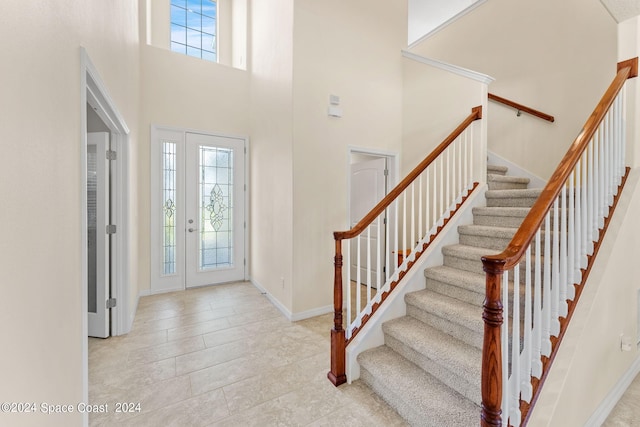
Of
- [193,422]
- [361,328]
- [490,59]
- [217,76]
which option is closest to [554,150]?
[490,59]

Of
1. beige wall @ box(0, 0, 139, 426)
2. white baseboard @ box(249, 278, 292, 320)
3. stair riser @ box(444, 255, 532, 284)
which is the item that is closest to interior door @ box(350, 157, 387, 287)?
white baseboard @ box(249, 278, 292, 320)

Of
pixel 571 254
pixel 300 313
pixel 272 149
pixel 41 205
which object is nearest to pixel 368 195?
pixel 272 149

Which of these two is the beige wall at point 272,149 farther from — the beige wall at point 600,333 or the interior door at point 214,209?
the beige wall at point 600,333

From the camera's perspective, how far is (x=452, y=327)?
205 cm

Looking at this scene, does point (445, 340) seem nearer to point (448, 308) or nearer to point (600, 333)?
point (448, 308)

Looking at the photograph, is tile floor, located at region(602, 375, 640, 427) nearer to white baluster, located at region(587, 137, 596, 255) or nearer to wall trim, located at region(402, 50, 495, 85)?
white baluster, located at region(587, 137, 596, 255)

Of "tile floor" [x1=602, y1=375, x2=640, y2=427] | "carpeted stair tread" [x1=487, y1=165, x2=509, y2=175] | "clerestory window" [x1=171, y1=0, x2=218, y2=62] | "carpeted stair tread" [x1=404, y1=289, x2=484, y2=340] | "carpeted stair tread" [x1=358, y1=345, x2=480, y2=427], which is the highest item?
"clerestory window" [x1=171, y1=0, x2=218, y2=62]

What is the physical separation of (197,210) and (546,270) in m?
4.29

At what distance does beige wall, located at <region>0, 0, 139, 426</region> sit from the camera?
0.89 m

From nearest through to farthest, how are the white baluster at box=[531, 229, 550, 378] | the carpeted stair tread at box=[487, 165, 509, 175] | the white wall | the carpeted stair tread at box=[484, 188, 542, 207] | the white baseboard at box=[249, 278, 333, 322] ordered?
the white baluster at box=[531, 229, 550, 378]
the carpeted stair tread at box=[484, 188, 542, 207]
the white baseboard at box=[249, 278, 333, 322]
the carpeted stair tread at box=[487, 165, 509, 175]
the white wall

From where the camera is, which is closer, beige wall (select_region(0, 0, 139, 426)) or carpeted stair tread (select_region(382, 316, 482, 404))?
beige wall (select_region(0, 0, 139, 426))

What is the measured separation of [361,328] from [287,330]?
1.04 meters

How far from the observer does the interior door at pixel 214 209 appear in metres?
4.40

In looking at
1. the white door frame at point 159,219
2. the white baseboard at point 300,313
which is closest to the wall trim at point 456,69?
the white baseboard at point 300,313
